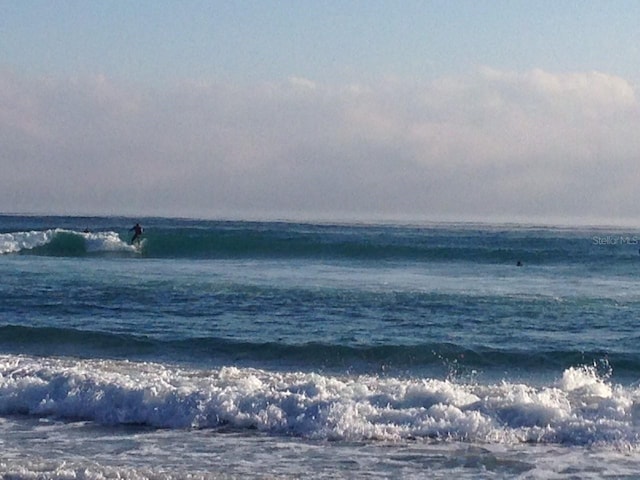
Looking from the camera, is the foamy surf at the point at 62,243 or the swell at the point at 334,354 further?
the foamy surf at the point at 62,243

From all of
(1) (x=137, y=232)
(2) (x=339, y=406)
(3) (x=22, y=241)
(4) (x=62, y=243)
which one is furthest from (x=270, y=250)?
(2) (x=339, y=406)

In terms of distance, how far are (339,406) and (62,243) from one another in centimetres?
3676

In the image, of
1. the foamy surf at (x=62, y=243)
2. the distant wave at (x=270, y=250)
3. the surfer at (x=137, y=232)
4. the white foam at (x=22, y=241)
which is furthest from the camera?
the surfer at (x=137, y=232)

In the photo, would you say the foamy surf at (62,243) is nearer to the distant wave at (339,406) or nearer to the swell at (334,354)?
the swell at (334,354)

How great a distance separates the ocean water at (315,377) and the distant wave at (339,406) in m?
0.02

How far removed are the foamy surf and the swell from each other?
28399 mm

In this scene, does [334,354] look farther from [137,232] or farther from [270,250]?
[137,232]

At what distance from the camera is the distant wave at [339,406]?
10320mm

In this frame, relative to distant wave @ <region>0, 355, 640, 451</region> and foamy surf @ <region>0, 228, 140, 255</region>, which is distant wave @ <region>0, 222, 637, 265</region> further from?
distant wave @ <region>0, 355, 640, 451</region>

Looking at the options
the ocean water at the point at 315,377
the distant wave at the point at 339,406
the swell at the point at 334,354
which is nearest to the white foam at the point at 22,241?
the ocean water at the point at 315,377

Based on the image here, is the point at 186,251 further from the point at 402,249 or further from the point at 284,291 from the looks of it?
the point at 284,291

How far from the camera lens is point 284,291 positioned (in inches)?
920

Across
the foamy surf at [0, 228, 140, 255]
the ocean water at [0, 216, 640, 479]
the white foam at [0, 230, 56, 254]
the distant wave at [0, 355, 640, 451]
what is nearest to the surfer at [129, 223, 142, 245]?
the foamy surf at [0, 228, 140, 255]

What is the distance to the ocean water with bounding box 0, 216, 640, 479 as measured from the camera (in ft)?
31.0
